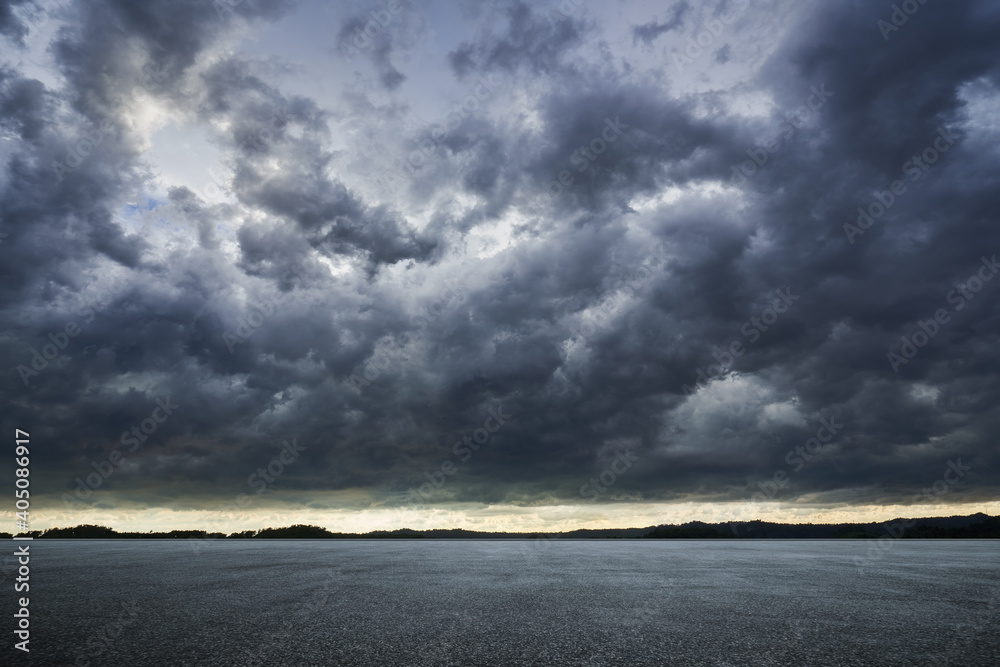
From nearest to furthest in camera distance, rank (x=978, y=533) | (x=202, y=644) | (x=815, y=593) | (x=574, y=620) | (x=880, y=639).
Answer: (x=202, y=644)
(x=880, y=639)
(x=574, y=620)
(x=815, y=593)
(x=978, y=533)

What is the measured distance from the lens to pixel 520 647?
25.9 feet

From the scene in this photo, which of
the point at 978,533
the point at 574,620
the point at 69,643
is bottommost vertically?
the point at 978,533

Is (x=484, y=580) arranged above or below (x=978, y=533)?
above

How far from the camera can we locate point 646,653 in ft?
24.7

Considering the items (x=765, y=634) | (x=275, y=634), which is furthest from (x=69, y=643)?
(x=765, y=634)

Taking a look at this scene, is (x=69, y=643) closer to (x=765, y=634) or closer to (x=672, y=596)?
(x=765, y=634)

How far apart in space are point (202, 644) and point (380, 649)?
2.78 meters

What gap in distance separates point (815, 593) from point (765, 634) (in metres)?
7.59

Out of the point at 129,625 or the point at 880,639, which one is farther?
the point at 129,625

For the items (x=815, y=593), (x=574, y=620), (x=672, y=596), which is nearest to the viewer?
(x=574, y=620)

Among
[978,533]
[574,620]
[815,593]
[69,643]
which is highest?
[69,643]

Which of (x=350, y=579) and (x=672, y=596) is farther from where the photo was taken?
(x=350, y=579)

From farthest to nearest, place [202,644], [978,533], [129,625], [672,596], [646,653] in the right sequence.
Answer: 1. [978,533]
2. [672,596]
3. [129,625]
4. [202,644]
5. [646,653]

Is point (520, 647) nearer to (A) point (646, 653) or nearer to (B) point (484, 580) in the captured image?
(A) point (646, 653)
